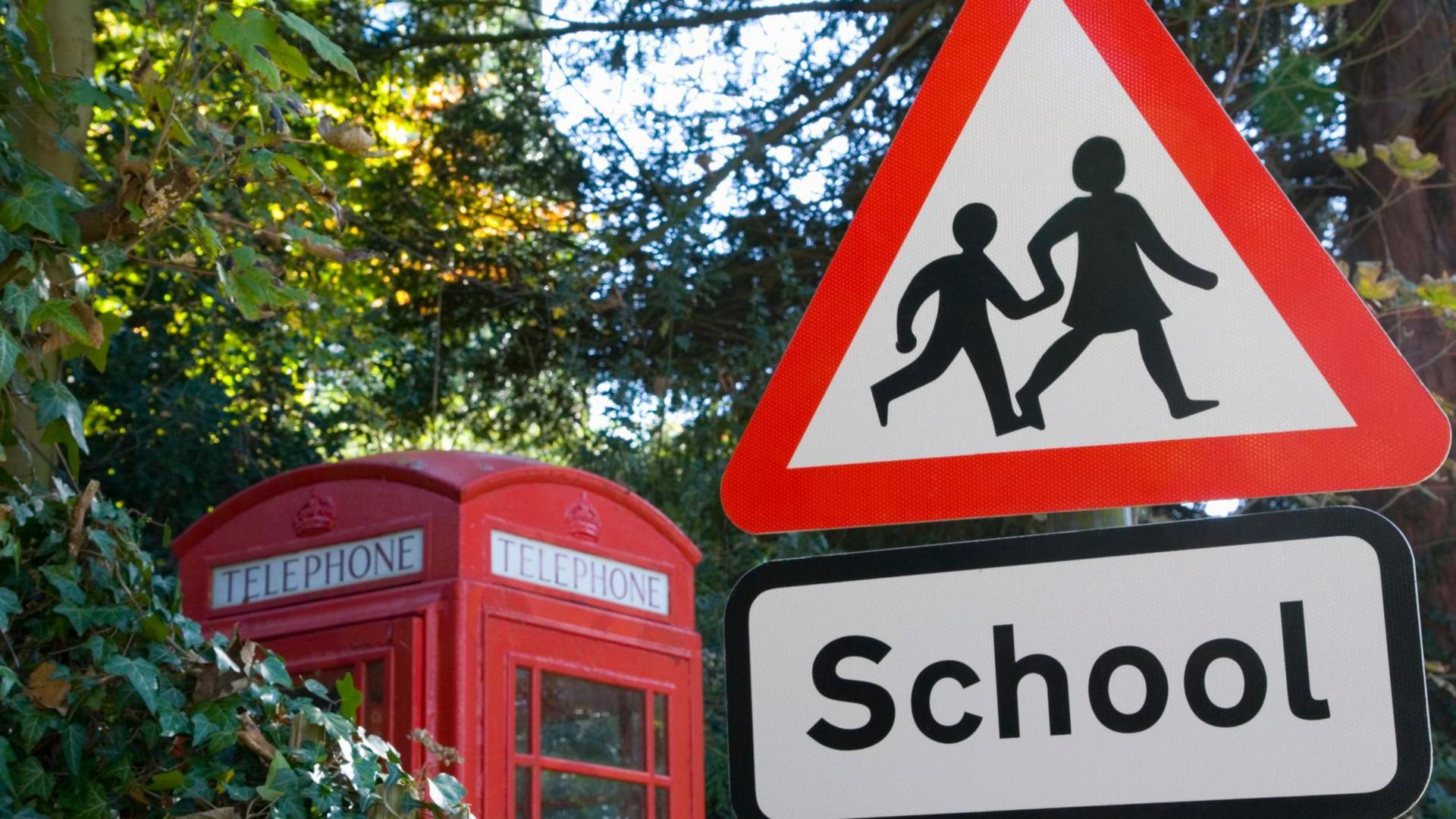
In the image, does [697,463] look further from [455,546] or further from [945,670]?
[945,670]

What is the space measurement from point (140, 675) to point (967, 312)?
2169 mm

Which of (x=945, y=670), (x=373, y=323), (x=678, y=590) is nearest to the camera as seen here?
(x=945, y=670)

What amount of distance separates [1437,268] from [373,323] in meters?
5.14

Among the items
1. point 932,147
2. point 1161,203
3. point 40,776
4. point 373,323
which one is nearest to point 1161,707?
point 1161,203

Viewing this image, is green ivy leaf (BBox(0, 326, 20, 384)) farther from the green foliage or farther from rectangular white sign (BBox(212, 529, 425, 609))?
rectangular white sign (BBox(212, 529, 425, 609))

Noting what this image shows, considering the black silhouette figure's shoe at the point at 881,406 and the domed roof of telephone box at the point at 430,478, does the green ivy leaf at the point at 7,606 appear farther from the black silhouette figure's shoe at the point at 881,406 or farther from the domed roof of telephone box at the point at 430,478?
the black silhouette figure's shoe at the point at 881,406

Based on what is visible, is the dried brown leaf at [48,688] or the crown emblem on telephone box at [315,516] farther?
the crown emblem on telephone box at [315,516]

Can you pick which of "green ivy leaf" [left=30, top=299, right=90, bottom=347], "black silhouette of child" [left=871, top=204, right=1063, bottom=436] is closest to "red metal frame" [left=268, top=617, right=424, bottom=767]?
"green ivy leaf" [left=30, top=299, right=90, bottom=347]

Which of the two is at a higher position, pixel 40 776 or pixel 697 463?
pixel 697 463

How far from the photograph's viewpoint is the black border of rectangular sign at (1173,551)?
1376 mm

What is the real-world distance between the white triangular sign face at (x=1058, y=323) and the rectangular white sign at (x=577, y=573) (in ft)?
9.37

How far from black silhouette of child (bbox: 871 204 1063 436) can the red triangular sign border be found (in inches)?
1.8

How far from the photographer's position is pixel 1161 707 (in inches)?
57.5

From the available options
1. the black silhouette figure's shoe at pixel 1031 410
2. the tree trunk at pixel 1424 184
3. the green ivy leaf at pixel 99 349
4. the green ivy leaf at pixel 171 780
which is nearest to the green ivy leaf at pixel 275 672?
the green ivy leaf at pixel 171 780
